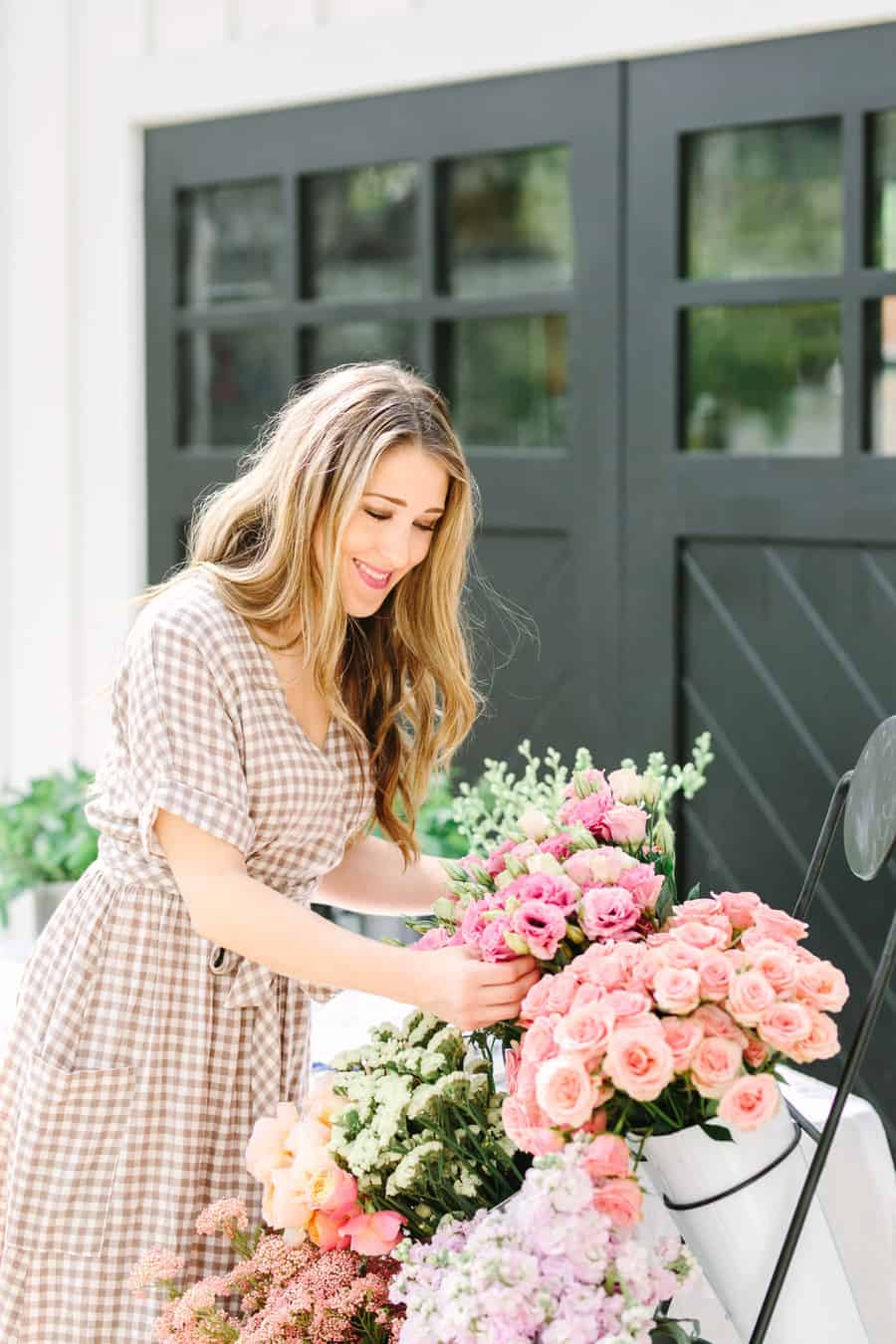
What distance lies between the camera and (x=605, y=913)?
137 cm

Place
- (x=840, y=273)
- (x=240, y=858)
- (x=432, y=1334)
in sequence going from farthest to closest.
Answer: (x=840, y=273) < (x=240, y=858) < (x=432, y=1334)

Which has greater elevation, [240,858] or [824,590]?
[824,590]

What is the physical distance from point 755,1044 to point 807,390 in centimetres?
182

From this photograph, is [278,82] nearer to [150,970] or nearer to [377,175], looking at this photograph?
[377,175]

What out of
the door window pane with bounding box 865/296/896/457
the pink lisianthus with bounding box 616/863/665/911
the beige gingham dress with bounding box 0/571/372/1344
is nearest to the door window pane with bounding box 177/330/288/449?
the door window pane with bounding box 865/296/896/457

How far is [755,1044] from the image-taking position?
1.32 metres

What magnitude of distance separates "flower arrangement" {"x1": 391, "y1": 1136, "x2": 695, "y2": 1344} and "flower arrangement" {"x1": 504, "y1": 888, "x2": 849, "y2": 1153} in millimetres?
48

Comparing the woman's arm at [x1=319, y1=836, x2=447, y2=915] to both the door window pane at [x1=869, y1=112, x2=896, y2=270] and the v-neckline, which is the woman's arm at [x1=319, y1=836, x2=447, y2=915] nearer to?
the v-neckline

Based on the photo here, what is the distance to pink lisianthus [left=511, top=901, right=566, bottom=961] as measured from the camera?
4.48ft

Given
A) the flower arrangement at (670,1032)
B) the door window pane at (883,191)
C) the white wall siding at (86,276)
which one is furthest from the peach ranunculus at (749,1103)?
the white wall siding at (86,276)

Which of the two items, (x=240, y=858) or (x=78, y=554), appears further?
(x=78, y=554)

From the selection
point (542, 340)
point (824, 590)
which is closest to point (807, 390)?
point (824, 590)

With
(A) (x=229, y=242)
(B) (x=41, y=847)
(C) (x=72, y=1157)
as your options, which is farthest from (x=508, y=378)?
(C) (x=72, y=1157)

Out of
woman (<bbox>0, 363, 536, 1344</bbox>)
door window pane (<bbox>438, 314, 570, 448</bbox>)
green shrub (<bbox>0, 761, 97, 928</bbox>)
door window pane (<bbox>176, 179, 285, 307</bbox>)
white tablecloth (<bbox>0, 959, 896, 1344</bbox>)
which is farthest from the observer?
door window pane (<bbox>176, 179, 285, 307</bbox>)
